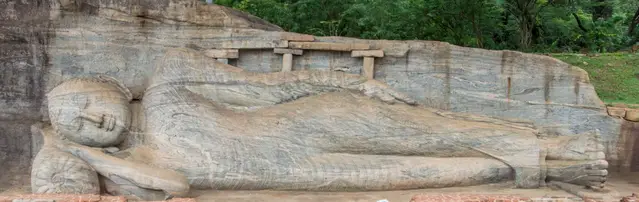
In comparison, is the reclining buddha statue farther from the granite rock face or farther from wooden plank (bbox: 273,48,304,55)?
wooden plank (bbox: 273,48,304,55)

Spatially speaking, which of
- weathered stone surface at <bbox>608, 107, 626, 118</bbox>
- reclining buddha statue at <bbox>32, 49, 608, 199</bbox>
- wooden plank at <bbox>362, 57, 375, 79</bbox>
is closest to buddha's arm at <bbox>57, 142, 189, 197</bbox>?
reclining buddha statue at <bbox>32, 49, 608, 199</bbox>

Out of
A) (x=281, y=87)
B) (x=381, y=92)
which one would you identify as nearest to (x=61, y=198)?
(x=281, y=87)

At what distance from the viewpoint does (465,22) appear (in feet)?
37.2

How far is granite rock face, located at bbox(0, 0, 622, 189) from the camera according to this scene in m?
5.65

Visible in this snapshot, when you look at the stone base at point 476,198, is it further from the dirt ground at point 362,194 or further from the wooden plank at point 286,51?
the wooden plank at point 286,51

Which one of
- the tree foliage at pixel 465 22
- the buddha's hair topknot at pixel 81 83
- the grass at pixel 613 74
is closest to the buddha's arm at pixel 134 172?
the buddha's hair topknot at pixel 81 83

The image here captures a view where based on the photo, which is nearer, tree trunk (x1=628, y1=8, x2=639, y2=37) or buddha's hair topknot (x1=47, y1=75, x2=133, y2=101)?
buddha's hair topknot (x1=47, y1=75, x2=133, y2=101)

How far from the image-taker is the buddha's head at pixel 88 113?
504 centimetres

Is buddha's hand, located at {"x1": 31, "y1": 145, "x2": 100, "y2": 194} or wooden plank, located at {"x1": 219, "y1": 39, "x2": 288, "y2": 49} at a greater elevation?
wooden plank, located at {"x1": 219, "y1": 39, "x2": 288, "y2": 49}

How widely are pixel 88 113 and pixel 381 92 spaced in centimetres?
275

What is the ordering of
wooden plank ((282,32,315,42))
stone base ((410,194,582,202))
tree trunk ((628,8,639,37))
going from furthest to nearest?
1. tree trunk ((628,8,639,37))
2. wooden plank ((282,32,315,42))
3. stone base ((410,194,582,202))

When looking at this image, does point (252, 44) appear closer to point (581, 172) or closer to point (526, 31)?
point (581, 172)

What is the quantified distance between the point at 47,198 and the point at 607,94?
21.6ft

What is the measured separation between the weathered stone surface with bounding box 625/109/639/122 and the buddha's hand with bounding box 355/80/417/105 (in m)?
2.41
